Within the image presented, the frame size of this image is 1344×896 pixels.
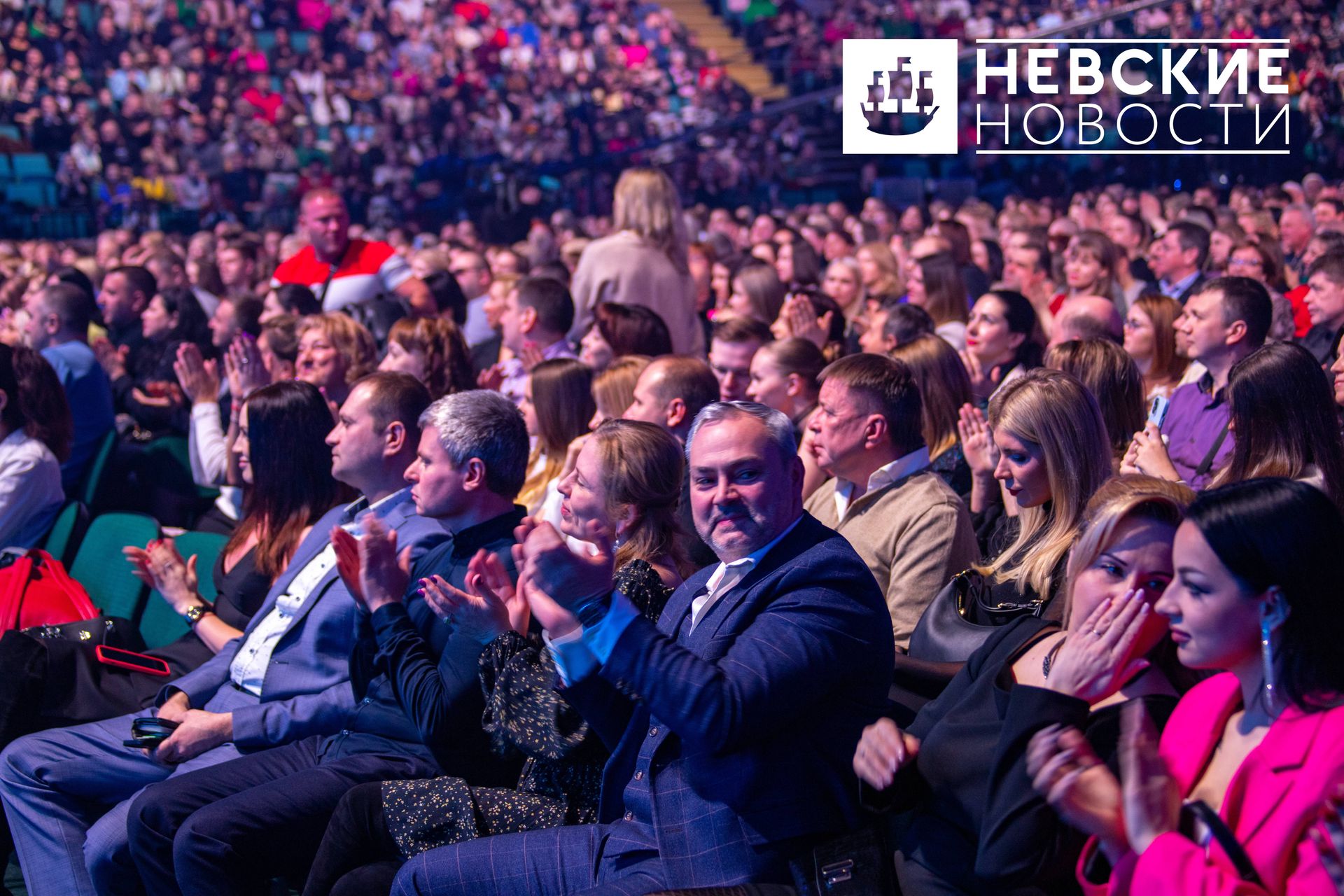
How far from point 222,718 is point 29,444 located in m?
1.74

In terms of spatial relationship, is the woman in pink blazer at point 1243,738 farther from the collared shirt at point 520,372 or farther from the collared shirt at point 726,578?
the collared shirt at point 520,372

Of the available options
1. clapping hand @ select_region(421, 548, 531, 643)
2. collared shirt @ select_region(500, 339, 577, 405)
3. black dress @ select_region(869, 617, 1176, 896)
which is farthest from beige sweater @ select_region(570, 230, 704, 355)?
black dress @ select_region(869, 617, 1176, 896)

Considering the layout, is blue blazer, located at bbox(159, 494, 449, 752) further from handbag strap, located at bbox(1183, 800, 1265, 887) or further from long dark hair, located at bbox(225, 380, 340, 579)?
handbag strap, located at bbox(1183, 800, 1265, 887)

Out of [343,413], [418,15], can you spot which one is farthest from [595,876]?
[418,15]

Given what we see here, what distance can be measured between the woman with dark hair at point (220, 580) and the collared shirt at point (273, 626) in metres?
0.18

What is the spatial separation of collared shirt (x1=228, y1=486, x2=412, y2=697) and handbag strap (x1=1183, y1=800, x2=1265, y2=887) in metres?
2.31

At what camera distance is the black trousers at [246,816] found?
2.98 m

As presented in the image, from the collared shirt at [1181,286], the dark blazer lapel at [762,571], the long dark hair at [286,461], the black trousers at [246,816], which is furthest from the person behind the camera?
the collared shirt at [1181,286]

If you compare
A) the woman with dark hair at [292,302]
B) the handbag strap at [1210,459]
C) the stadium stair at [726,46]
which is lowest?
the handbag strap at [1210,459]

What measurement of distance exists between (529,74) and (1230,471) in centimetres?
1911

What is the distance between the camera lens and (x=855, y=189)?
16594 millimetres

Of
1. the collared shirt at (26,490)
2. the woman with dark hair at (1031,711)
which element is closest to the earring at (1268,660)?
the woman with dark hair at (1031,711)

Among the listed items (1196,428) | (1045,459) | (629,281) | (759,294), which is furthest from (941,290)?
(1045,459)

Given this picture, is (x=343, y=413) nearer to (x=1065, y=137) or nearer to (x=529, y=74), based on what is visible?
(x=1065, y=137)
